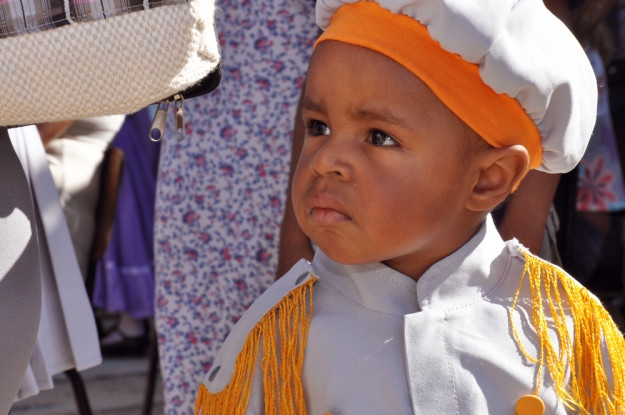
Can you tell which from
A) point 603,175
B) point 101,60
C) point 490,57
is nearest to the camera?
point 101,60

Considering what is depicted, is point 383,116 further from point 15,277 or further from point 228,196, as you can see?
point 228,196

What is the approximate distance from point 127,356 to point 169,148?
3.08 metres

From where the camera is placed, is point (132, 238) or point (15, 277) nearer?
point (15, 277)

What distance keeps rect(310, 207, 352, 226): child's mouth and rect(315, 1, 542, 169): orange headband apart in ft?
0.93

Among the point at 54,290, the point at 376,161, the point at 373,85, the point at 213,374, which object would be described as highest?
the point at 373,85

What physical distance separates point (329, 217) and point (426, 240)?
21 centimetres

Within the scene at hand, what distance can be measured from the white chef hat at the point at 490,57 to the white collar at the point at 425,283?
0.24 m

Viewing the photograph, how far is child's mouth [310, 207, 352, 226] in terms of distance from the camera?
145 centimetres

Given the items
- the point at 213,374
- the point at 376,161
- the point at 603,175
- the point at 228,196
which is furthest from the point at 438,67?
the point at 603,175

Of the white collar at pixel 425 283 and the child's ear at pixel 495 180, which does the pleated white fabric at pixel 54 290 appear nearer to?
the white collar at pixel 425 283

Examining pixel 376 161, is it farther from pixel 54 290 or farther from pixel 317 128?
pixel 54 290

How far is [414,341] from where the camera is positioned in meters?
1.47

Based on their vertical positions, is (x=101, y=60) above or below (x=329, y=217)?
above

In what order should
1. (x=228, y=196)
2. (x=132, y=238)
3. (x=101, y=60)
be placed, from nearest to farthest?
(x=101, y=60) < (x=228, y=196) < (x=132, y=238)
